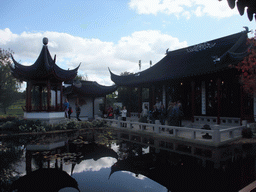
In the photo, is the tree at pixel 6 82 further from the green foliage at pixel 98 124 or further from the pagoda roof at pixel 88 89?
the green foliage at pixel 98 124

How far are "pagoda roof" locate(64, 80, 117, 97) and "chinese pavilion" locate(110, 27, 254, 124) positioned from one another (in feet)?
15.7

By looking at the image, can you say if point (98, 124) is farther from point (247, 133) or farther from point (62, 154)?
point (247, 133)

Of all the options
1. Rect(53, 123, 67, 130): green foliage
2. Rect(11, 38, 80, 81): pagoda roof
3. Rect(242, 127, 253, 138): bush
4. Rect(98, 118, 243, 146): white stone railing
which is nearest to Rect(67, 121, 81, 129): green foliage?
Rect(53, 123, 67, 130): green foliage

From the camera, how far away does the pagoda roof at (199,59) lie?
12.4m

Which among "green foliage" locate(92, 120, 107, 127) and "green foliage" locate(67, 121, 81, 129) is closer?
"green foliage" locate(67, 121, 81, 129)

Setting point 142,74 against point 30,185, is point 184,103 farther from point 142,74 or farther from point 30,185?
point 30,185

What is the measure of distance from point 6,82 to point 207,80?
46170 millimetres

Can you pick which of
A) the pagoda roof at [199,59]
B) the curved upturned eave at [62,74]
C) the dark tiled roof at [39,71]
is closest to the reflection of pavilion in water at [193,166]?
the pagoda roof at [199,59]

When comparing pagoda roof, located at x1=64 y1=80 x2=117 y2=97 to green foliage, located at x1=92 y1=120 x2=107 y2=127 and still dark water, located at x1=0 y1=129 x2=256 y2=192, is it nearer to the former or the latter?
green foliage, located at x1=92 y1=120 x2=107 y2=127

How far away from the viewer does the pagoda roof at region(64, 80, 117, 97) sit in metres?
22.1

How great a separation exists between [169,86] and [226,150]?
35.2 feet

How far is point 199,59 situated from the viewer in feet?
53.4

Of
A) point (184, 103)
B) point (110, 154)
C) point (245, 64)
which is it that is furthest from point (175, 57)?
point (110, 154)

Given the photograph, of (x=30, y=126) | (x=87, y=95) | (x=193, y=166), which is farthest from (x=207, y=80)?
(x=87, y=95)
